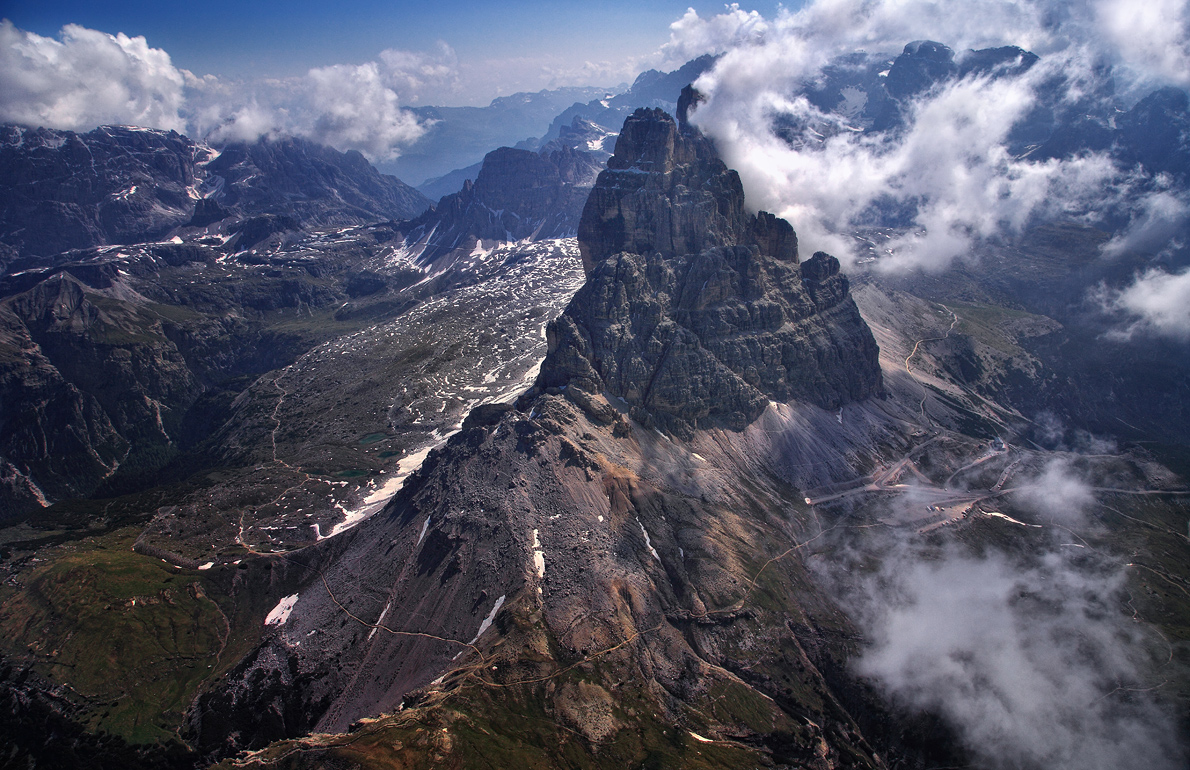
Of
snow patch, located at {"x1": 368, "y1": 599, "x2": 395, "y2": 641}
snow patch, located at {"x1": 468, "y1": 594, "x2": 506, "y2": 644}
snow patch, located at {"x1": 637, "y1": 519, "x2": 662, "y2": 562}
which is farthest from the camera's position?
snow patch, located at {"x1": 637, "y1": 519, "x2": 662, "y2": 562}

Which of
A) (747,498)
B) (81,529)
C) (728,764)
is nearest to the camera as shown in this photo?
(728,764)


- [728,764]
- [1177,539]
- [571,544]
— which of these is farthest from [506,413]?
[1177,539]

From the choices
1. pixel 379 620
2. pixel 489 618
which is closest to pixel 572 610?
pixel 489 618

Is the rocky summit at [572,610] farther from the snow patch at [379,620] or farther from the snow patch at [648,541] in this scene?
the snow patch at [648,541]

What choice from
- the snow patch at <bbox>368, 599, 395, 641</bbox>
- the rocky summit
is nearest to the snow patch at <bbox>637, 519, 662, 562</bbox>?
the rocky summit

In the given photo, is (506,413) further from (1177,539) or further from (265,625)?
(1177,539)

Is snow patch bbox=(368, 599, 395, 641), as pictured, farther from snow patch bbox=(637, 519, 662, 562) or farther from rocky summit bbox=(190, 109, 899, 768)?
snow patch bbox=(637, 519, 662, 562)

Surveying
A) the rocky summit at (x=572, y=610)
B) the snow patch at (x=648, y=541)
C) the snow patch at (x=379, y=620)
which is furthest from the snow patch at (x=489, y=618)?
the snow patch at (x=648, y=541)

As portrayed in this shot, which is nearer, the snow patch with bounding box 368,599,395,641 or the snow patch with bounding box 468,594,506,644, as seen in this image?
the snow patch with bounding box 468,594,506,644

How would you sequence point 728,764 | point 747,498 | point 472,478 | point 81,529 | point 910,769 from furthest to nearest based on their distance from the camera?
point 81,529 → point 747,498 → point 472,478 → point 910,769 → point 728,764

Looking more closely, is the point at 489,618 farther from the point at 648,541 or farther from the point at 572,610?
the point at 648,541

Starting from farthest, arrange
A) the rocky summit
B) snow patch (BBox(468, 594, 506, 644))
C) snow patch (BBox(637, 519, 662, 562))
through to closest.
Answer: snow patch (BBox(637, 519, 662, 562)) < snow patch (BBox(468, 594, 506, 644)) < the rocky summit
